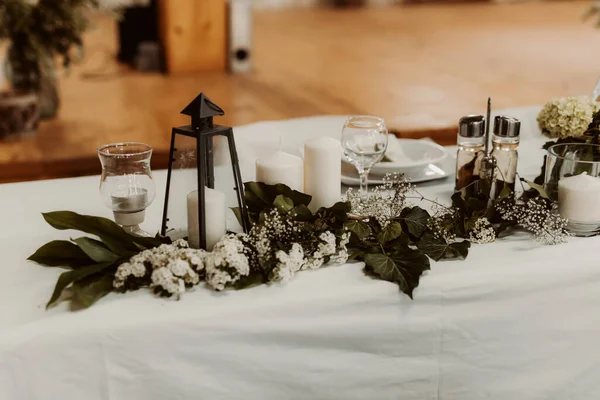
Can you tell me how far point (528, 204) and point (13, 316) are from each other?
80 centimetres

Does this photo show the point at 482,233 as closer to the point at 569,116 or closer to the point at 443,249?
the point at 443,249

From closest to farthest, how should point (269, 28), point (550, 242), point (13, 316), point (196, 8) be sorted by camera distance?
point (13, 316)
point (550, 242)
point (196, 8)
point (269, 28)

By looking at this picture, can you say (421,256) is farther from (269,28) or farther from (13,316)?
(269,28)

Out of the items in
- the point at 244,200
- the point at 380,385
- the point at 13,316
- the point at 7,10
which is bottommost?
the point at 380,385

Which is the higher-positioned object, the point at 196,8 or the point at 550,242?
the point at 196,8

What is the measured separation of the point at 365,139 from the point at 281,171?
18 centimetres

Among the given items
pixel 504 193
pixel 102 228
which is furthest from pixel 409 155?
pixel 102 228

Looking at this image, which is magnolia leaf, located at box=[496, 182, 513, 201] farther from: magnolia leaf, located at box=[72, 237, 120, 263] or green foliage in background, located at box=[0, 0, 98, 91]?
green foliage in background, located at box=[0, 0, 98, 91]

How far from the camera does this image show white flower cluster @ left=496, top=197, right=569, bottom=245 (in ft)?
3.99

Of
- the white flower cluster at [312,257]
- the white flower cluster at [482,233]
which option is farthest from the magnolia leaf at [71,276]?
the white flower cluster at [482,233]

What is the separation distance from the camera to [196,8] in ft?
15.8

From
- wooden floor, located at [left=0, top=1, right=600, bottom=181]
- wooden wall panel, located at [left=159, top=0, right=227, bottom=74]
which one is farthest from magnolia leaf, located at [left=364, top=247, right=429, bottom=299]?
wooden wall panel, located at [left=159, top=0, right=227, bottom=74]

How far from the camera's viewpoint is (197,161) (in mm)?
1089

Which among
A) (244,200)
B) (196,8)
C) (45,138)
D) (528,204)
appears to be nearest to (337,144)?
(244,200)
